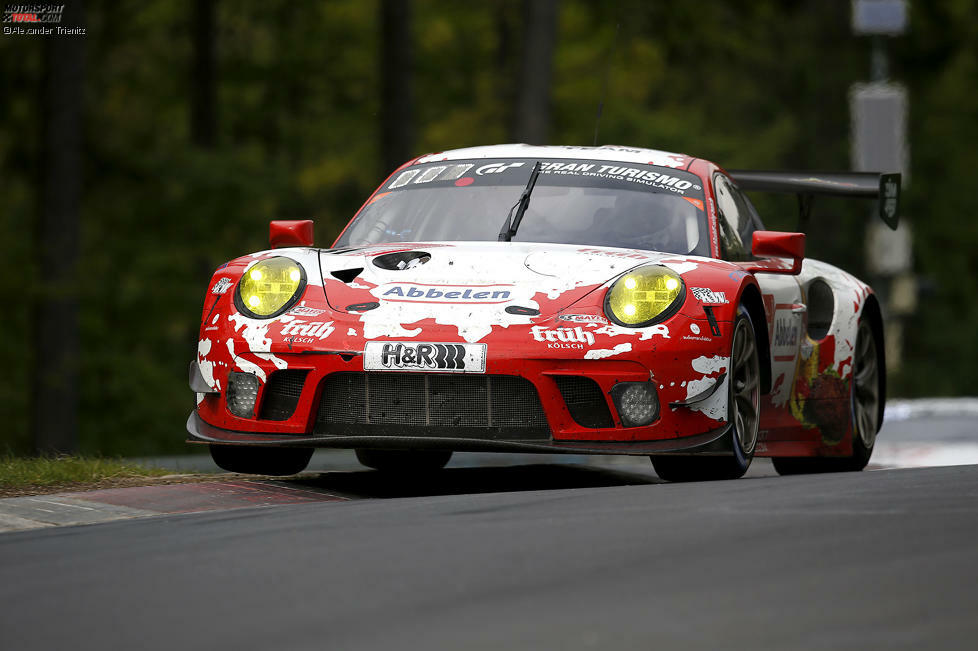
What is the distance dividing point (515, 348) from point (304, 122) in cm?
3035

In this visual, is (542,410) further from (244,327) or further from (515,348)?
(244,327)

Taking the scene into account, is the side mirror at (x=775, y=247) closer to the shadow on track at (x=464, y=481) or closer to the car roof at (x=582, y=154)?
the car roof at (x=582, y=154)

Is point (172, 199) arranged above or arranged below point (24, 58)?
below

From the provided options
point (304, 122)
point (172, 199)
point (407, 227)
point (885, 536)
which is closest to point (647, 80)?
point (304, 122)

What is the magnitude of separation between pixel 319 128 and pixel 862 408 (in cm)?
2881

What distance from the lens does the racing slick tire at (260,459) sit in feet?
23.9

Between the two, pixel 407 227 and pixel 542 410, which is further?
pixel 407 227

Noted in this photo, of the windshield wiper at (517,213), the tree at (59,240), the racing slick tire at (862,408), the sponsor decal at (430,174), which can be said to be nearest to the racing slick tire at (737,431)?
the windshield wiper at (517,213)

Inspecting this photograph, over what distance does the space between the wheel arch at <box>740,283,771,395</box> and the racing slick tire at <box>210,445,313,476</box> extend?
1.92m

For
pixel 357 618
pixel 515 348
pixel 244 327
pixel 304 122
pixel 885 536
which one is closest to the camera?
pixel 357 618

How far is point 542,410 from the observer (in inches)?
257

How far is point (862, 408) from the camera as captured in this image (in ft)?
29.2

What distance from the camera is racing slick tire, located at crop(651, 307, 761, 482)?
6828 mm

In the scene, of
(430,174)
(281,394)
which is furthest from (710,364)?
(430,174)
